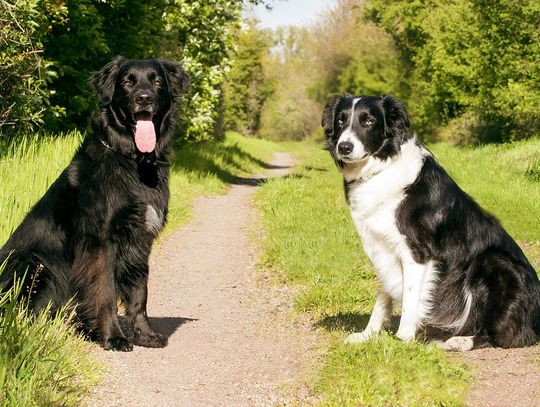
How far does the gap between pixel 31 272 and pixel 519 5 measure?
1942cm

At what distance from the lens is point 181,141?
2030 cm

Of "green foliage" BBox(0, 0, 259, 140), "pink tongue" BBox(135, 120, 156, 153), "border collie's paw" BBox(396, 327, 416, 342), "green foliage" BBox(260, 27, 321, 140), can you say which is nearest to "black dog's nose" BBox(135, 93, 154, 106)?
"pink tongue" BBox(135, 120, 156, 153)

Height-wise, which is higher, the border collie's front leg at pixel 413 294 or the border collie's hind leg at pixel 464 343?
the border collie's front leg at pixel 413 294

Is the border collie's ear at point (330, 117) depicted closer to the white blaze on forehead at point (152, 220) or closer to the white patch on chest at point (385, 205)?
the white patch on chest at point (385, 205)

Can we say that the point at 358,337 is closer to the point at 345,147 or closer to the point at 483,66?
the point at 345,147

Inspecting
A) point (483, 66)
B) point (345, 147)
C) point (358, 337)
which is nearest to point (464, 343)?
point (358, 337)

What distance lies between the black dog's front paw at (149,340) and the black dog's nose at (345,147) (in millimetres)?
1990

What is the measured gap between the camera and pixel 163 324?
20.1 feet

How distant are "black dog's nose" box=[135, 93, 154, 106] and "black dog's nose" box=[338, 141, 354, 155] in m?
1.48

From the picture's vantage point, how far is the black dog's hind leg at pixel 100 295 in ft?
16.6

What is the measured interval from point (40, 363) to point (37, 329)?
A: 40cm

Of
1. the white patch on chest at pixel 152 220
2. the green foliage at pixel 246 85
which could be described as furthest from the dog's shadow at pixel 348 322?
the green foliage at pixel 246 85

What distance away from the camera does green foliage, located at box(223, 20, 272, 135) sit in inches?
1762

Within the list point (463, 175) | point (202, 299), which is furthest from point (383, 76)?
point (202, 299)
